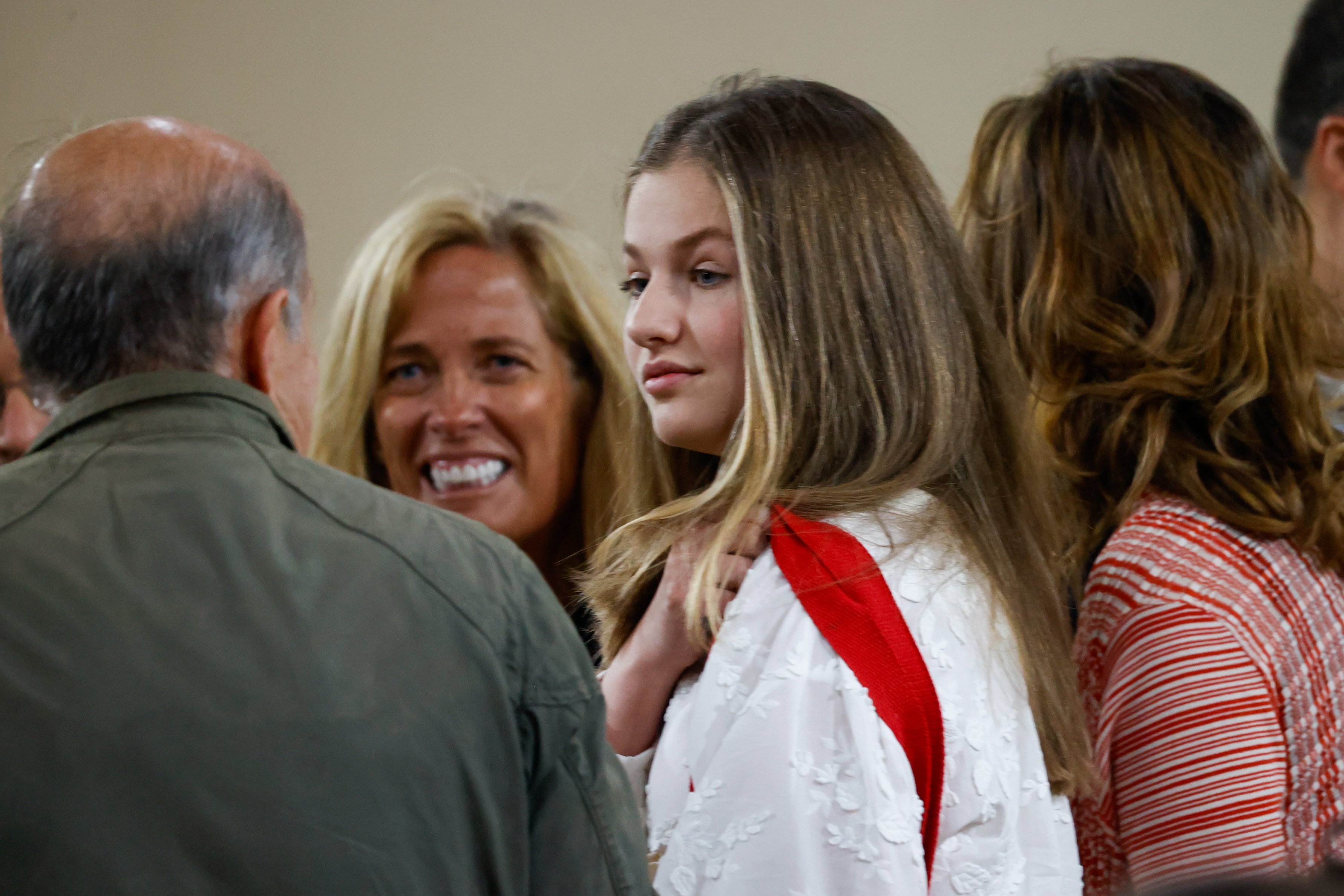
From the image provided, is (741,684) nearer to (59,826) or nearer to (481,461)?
(59,826)

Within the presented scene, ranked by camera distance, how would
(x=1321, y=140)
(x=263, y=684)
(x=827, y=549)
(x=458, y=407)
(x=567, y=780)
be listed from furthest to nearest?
Answer: (x=458, y=407) → (x=1321, y=140) → (x=827, y=549) → (x=567, y=780) → (x=263, y=684)

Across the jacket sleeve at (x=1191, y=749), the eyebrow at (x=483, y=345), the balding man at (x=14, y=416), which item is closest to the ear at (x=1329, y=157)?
the jacket sleeve at (x=1191, y=749)

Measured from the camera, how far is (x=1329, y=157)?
73.4 inches

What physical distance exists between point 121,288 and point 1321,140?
1548 mm

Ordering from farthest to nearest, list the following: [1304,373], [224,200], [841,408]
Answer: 1. [1304,373]
2. [841,408]
3. [224,200]

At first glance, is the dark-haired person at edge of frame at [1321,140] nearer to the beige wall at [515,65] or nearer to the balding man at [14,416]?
the beige wall at [515,65]

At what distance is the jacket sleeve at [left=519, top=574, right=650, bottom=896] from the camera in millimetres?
1073

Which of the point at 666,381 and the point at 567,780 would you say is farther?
the point at 666,381

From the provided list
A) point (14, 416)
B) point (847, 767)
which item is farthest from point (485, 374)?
point (847, 767)

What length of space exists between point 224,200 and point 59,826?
52cm

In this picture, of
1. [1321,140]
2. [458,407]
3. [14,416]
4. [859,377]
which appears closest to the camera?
[859,377]

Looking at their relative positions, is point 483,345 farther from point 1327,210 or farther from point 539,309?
point 1327,210

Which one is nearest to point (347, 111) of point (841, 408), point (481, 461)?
point (481, 461)

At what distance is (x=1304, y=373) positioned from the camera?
1.58 m
